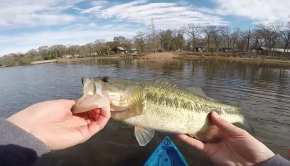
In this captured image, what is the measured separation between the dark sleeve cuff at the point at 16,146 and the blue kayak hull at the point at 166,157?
2771 millimetres

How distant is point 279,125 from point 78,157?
9.96 metres

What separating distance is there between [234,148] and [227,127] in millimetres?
441

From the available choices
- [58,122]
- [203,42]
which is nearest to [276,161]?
[58,122]

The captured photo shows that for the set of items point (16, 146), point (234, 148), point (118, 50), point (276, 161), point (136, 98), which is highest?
point (118, 50)

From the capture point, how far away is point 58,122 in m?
3.44

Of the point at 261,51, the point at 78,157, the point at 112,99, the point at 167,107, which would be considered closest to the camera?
the point at 112,99

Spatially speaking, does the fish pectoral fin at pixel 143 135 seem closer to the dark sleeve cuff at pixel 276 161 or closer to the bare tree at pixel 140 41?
the dark sleeve cuff at pixel 276 161

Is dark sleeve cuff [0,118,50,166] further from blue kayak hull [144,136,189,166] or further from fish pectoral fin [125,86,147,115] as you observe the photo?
blue kayak hull [144,136,189,166]

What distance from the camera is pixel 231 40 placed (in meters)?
104

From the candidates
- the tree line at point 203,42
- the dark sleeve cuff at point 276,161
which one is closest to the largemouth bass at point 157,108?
the dark sleeve cuff at point 276,161

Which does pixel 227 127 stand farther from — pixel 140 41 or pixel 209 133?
pixel 140 41

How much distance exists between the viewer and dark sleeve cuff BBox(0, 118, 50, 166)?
249cm

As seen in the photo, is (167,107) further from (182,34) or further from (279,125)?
(182,34)

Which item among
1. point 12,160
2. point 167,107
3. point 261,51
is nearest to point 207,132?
point 167,107
